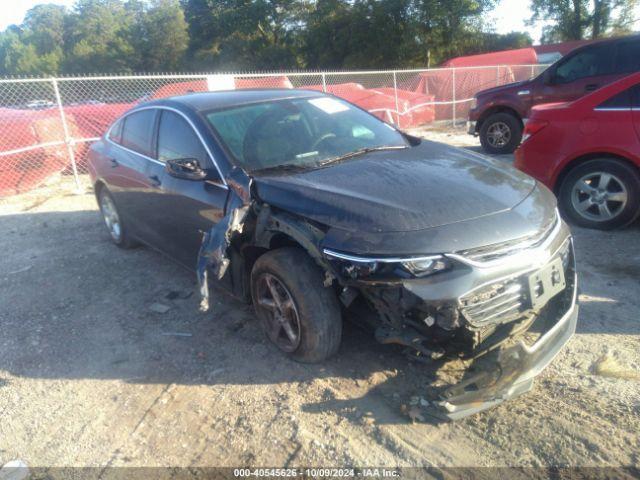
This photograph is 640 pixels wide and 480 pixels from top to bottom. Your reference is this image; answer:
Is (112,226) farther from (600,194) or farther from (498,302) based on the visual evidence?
(600,194)

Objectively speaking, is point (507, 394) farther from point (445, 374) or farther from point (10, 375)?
point (10, 375)

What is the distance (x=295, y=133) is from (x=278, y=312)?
4.62 ft

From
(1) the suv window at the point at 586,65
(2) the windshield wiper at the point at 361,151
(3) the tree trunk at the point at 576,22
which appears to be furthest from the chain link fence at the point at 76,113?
(3) the tree trunk at the point at 576,22

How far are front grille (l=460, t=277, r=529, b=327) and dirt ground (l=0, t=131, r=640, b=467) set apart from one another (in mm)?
548

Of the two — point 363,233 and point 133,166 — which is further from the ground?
point 133,166

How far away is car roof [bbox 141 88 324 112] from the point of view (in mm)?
4094

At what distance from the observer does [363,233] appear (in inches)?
108

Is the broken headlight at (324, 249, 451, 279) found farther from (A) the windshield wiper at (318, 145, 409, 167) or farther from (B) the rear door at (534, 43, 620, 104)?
(B) the rear door at (534, 43, 620, 104)

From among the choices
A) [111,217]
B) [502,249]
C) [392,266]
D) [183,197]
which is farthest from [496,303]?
[111,217]

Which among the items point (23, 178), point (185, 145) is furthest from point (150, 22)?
point (185, 145)

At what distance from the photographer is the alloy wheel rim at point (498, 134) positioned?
993 cm

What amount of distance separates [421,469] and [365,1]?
38.0 metres

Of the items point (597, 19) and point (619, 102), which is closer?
point (619, 102)

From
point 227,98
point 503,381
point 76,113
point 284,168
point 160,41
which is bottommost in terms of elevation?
point 503,381
